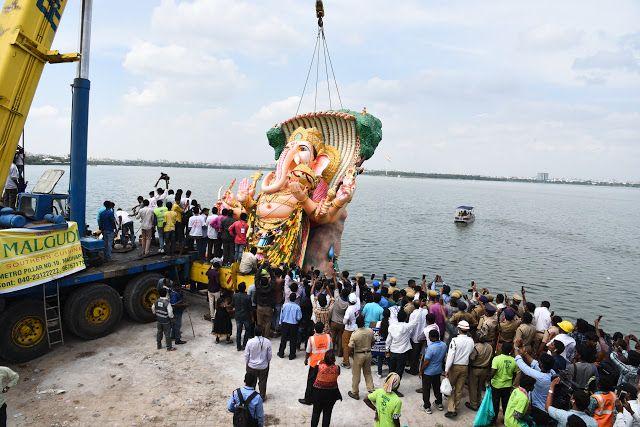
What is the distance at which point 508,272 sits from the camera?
1069 inches

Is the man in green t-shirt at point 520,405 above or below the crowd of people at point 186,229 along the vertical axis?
below

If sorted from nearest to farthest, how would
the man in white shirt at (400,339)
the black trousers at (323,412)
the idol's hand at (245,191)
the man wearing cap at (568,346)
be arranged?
the black trousers at (323,412) < the man wearing cap at (568,346) < the man in white shirt at (400,339) < the idol's hand at (245,191)

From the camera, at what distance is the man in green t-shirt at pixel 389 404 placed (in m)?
5.39

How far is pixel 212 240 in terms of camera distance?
1216 centimetres

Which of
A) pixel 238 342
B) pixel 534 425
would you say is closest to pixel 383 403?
pixel 534 425

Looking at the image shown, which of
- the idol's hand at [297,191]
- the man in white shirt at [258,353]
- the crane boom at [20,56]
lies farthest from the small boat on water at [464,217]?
the crane boom at [20,56]

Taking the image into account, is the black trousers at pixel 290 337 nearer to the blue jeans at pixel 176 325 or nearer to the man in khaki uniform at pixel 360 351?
the man in khaki uniform at pixel 360 351

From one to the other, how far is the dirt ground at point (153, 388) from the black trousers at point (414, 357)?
21 cm

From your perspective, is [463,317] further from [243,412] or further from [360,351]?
[243,412]

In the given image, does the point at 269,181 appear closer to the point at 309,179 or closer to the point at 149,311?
the point at 309,179

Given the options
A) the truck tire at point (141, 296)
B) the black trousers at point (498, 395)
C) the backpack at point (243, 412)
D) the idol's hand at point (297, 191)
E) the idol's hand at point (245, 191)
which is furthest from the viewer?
the idol's hand at point (245, 191)

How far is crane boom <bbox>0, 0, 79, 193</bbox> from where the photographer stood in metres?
7.97

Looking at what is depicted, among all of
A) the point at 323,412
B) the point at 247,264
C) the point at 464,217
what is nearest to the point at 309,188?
the point at 247,264

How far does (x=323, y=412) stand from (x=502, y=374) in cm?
288
